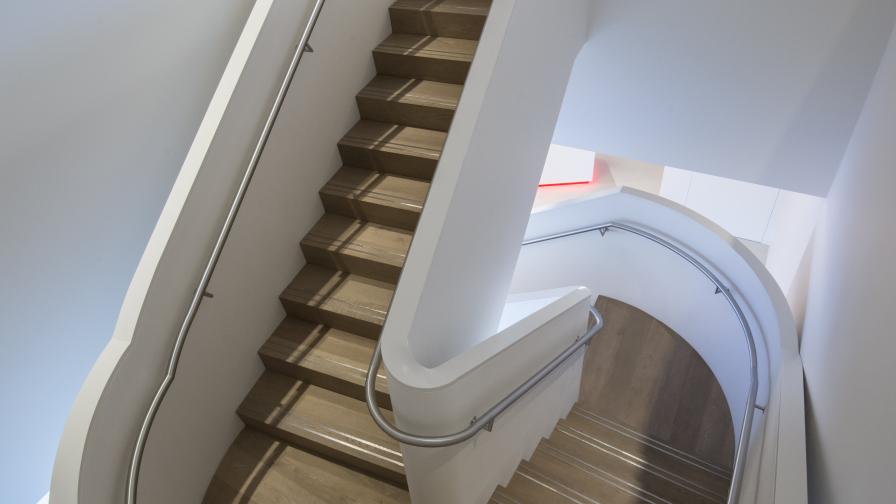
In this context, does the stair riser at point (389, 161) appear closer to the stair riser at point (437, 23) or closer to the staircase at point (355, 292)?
the staircase at point (355, 292)

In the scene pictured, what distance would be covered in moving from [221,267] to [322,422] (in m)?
1.01

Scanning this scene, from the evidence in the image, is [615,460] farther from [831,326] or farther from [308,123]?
[308,123]

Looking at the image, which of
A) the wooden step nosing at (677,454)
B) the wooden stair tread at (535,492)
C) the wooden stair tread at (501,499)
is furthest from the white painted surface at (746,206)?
the wooden stair tread at (501,499)

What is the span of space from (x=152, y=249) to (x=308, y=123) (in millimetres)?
1195

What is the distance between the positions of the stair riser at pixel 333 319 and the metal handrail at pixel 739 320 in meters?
1.91

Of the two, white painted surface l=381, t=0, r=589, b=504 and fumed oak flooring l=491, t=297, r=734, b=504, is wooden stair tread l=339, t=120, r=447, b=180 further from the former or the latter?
fumed oak flooring l=491, t=297, r=734, b=504

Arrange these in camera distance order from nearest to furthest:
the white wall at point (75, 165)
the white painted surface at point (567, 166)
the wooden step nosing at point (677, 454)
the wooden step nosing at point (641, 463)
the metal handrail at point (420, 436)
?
the metal handrail at point (420, 436) → the white wall at point (75, 165) → the wooden step nosing at point (641, 463) → the wooden step nosing at point (677, 454) → the white painted surface at point (567, 166)

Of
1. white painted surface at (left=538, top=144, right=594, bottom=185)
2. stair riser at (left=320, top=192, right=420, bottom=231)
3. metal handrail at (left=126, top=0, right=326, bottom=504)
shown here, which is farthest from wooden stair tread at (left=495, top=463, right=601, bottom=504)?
white painted surface at (left=538, top=144, right=594, bottom=185)

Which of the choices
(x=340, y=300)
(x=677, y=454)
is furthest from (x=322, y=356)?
(x=677, y=454)

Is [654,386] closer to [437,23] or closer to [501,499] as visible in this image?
[501,499]

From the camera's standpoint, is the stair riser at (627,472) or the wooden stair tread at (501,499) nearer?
the wooden stair tread at (501,499)

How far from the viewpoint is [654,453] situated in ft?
13.8

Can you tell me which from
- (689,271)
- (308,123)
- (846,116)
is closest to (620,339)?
(689,271)

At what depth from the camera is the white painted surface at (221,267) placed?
2447 mm
